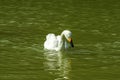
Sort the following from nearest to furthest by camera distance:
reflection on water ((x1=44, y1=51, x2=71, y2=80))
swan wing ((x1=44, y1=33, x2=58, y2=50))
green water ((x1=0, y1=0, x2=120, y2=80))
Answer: reflection on water ((x1=44, y1=51, x2=71, y2=80)) → green water ((x1=0, y1=0, x2=120, y2=80)) → swan wing ((x1=44, y1=33, x2=58, y2=50))

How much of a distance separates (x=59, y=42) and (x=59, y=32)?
123 inches

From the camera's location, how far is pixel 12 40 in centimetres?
2053

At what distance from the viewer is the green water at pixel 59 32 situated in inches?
615

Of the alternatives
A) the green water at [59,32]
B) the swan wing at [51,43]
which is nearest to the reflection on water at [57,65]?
the green water at [59,32]

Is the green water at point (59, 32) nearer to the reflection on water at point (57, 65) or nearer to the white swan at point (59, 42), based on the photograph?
the reflection on water at point (57, 65)

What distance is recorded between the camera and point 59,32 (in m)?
22.8

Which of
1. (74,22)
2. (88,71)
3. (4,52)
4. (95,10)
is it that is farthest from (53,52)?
(95,10)

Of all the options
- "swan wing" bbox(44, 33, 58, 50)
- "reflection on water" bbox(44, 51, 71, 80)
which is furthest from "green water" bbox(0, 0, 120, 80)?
"swan wing" bbox(44, 33, 58, 50)

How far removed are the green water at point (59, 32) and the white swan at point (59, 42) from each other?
0.26 meters

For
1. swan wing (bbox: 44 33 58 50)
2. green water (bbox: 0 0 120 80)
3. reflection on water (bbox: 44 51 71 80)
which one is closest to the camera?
reflection on water (bbox: 44 51 71 80)

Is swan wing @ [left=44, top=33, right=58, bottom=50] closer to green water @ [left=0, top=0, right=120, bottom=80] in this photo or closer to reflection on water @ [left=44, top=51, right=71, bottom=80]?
green water @ [left=0, top=0, right=120, bottom=80]

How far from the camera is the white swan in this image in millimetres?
19406

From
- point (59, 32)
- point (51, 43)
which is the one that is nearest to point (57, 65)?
point (51, 43)

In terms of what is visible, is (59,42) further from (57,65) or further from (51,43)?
(57,65)
